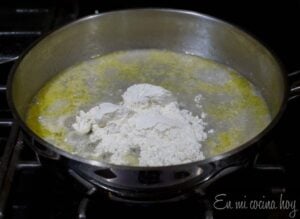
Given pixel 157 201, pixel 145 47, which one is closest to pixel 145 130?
pixel 157 201

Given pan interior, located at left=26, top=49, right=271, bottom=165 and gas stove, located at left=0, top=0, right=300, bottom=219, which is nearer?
gas stove, located at left=0, top=0, right=300, bottom=219

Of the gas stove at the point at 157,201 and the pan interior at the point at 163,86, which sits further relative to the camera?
the pan interior at the point at 163,86

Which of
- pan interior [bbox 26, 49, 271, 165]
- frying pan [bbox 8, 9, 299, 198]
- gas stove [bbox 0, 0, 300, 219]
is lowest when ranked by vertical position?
gas stove [bbox 0, 0, 300, 219]

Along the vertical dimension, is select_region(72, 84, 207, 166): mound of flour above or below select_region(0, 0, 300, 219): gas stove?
above

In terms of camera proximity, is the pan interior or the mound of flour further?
the pan interior

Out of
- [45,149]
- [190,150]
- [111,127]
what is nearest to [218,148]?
[190,150]

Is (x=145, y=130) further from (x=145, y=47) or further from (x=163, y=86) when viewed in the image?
(x=145, y=47)
